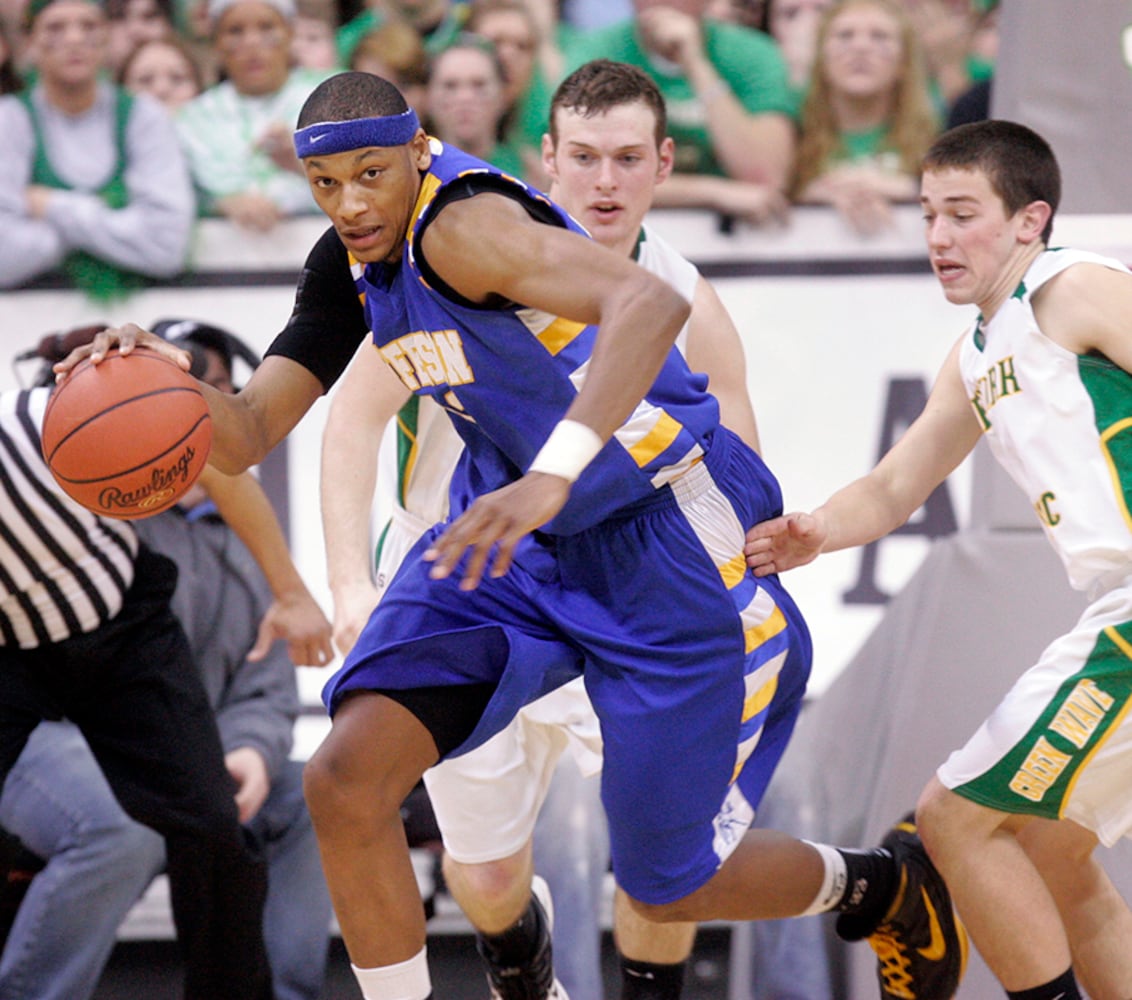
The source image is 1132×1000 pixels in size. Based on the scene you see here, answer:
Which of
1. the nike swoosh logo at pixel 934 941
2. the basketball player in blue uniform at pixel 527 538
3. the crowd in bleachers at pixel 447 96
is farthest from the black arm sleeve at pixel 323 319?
the crowd in bleachers at pixel 447 96

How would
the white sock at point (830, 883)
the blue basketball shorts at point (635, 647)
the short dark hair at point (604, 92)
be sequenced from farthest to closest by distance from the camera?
the short dark hair at point (604, 92) < the white sock at point (830, 883) < the blue basketball shorts at point (635, 647)

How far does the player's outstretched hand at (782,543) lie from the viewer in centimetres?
310

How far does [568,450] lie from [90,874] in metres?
2.40

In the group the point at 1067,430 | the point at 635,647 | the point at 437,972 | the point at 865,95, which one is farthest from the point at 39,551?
the point at 865,95

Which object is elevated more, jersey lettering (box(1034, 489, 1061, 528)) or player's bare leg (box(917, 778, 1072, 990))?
jersey lettering (box(1034, 489, 1061, 528))

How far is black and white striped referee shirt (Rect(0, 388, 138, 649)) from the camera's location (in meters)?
3.62

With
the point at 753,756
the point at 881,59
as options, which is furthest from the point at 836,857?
the point at 881,59

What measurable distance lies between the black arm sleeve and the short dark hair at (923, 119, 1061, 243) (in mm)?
1295

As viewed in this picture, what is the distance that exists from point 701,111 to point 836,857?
2.87 meters

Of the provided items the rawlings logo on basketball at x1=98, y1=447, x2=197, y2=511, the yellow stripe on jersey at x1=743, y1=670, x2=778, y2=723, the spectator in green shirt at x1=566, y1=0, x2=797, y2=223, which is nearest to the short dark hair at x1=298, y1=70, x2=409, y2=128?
the rawlings logo on basketball at x1=98, y1=447, x2=197, y2=511

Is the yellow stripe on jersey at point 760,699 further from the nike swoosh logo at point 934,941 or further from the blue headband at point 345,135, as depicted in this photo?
the blue headband at point 345,135

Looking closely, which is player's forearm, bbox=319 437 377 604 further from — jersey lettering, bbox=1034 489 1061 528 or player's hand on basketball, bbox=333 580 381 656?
jersey lettering, bbox=1034 489 1061 528

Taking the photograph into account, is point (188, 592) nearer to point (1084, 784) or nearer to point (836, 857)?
point (836, 857)

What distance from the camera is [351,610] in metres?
3.39
